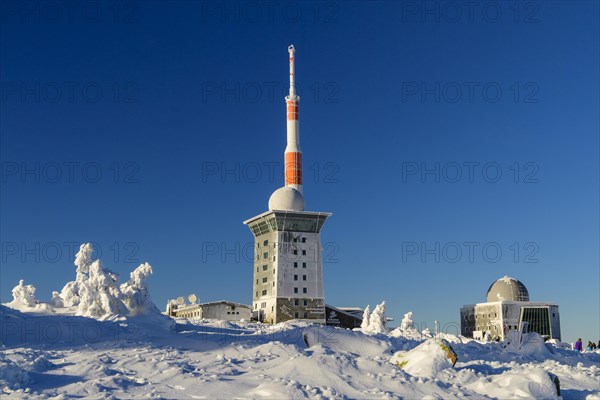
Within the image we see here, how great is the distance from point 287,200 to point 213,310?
18.3 m

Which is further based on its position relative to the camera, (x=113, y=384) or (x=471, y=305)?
(x=471, y=305)

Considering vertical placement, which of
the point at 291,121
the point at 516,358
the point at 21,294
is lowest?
the point at 516,358

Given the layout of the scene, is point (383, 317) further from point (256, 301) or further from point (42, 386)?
point (42, 386)

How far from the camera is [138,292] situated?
47.1m

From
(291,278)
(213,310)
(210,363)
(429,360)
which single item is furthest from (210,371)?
(291,278)

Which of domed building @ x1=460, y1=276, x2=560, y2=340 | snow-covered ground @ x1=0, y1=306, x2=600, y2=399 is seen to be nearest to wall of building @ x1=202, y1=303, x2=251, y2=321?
domed building @ x1=460, y1=276, x2=560, y2=340

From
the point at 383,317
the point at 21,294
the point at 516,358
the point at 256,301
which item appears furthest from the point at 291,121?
the point at 516,358

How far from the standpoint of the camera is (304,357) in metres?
29.5

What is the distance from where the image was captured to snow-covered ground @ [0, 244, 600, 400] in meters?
25.8

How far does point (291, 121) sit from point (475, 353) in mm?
61774

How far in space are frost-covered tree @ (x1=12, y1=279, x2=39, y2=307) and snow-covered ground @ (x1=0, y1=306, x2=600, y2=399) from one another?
40.4 feet

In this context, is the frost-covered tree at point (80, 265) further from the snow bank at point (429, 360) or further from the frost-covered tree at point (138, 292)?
the snow bank at point (429, 360)

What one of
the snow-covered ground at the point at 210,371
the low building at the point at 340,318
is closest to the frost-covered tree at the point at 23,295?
the snow-covered ground at the point at 210,371

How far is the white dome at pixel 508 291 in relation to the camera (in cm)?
10625
